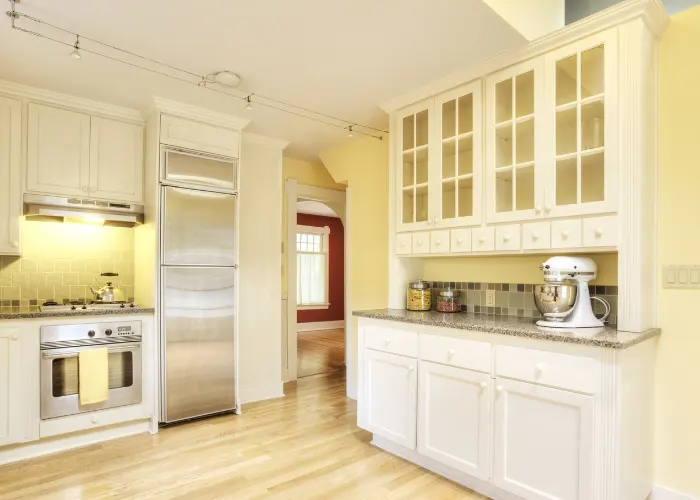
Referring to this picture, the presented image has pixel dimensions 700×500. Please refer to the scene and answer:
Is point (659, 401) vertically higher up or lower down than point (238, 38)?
lower down

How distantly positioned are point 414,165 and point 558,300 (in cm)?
143

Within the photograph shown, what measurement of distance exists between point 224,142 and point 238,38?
Answer: 135 centimetres

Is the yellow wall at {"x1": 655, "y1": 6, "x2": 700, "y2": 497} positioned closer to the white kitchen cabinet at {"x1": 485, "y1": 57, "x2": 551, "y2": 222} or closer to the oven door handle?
the white kitchen cabinet at {"x1": 485, "y1": 57, "x2": 551, "y2": 222}

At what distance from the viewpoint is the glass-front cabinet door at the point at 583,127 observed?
7.18 feet

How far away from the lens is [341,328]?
30.8ft

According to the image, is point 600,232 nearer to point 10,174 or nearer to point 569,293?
point 569,293

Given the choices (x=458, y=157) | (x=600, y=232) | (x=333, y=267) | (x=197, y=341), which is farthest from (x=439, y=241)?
(x=333, y=267)

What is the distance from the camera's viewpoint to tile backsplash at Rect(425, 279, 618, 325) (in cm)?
246

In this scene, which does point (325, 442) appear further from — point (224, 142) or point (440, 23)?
point (440, 23)

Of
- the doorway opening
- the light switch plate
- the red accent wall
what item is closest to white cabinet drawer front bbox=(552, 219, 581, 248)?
the light switch plate

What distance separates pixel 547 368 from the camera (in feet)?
6.77

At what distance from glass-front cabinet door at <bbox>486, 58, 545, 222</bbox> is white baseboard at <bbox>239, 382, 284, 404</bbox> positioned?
2.73m

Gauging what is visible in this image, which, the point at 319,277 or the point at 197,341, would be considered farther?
the point at 319,277

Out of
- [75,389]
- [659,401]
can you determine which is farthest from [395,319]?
[75,389]
